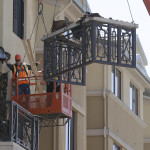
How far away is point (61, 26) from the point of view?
30.1 m

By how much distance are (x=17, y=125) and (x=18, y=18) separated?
6.98 m

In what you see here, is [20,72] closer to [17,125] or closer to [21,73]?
[21,73]

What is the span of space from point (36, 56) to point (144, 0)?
14.2 ft

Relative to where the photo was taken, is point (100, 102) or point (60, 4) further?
point (100, 102)

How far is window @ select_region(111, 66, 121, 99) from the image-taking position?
148 ft

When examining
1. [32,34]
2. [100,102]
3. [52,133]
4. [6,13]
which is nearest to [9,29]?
[6,13]

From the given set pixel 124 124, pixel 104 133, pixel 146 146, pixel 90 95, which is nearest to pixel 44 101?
pixel 104 133

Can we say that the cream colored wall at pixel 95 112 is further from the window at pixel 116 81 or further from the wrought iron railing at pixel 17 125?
the wrought iron railing at pixel 17 125

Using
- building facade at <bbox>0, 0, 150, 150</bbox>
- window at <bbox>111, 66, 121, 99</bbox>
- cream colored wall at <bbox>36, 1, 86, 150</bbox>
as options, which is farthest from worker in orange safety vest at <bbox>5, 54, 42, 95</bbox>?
window at <bbox>111, 66, 121, 99</bbox>

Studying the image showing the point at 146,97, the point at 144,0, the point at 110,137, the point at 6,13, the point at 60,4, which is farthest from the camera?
the point at 146,97

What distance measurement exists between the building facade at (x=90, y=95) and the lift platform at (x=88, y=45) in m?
2.63

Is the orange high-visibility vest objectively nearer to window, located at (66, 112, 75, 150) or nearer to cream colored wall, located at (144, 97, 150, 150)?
window, located at (66, 112, 75, 150)

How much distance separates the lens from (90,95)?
4372cm

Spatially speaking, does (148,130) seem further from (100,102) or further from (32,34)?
(32,34)
